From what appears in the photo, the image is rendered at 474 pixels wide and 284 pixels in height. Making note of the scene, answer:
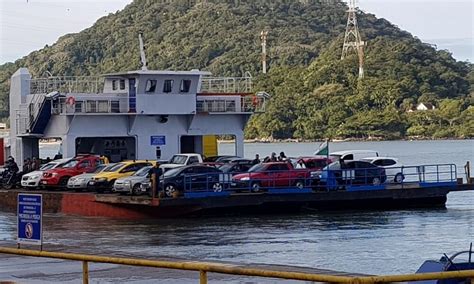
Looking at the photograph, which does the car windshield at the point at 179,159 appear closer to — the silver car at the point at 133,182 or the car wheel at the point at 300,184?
the silver car at the point at 133,182

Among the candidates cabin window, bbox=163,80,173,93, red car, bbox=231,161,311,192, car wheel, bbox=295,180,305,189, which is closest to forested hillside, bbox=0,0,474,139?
cabin window, bbox=163,80,173,93

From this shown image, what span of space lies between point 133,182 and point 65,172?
6.23 meters

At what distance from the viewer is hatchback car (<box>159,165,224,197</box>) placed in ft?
131

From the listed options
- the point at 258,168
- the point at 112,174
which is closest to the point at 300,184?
the point at 258,168

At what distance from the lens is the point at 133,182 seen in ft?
134

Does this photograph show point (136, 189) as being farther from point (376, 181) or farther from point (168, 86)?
point (168, 86)

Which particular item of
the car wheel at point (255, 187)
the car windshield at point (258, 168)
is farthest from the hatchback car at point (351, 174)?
the car wheel at point (255, 187)

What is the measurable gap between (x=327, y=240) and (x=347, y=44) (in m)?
148

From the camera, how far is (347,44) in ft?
591

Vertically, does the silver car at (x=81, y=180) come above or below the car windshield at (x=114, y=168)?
below

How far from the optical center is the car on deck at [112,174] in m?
43.2

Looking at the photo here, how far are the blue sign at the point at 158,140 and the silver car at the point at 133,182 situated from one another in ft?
31.9

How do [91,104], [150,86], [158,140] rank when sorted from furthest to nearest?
[158,140] → [150,86] → [91,104]

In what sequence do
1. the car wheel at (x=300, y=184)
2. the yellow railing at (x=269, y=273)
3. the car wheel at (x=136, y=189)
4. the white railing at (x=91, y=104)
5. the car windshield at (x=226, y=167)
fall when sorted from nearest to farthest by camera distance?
the yellow railing at (x=269, y=273)
the car wheel at (x=136, y=189)
the car wheel at (x=300, y=184)
the car windshield at (x=226, y=167)
the white railing at (x=91, y=104)
